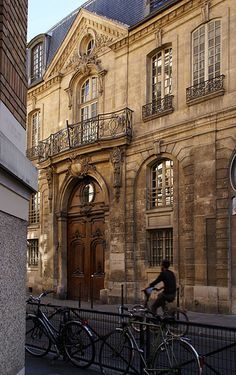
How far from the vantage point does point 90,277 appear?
2109 centimetres

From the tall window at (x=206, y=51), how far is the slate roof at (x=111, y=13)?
6.01ft

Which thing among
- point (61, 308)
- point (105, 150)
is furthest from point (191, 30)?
point (61, 308)

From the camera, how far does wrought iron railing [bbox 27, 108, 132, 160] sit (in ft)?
64.3

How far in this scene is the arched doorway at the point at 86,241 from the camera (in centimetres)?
2081

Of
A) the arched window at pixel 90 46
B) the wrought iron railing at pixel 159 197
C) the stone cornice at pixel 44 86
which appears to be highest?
the arched window at pixel 90 46

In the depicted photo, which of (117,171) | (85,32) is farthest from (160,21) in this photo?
(117,171)

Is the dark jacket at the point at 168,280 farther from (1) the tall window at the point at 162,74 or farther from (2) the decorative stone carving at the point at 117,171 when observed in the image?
(1) the tall window at the point at 162,74

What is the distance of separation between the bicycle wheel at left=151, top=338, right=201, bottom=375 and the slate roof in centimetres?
1472

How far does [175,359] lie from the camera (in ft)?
20.4

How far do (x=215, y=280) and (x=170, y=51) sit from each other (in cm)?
859

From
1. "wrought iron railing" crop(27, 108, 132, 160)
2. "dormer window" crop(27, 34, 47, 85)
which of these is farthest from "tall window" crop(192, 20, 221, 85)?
"dormer window" crop(27, 34, 47, 85)

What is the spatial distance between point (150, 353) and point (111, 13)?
18.3 meters

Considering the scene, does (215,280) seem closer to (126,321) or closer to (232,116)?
(232,116)

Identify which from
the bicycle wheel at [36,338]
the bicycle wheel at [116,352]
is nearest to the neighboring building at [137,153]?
the bicycle wheel at [36,338]
